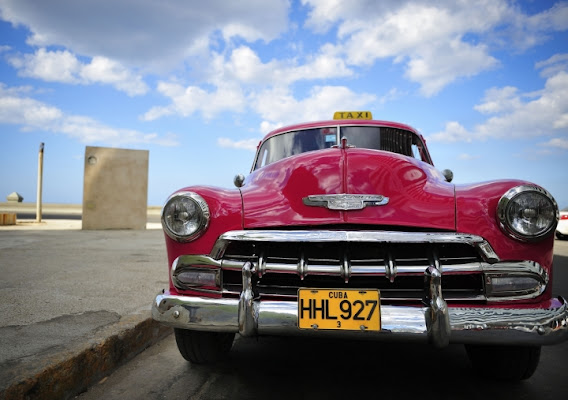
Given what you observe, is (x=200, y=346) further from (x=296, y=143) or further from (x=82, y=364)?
(x=296, y=143)

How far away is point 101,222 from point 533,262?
42.8 feet

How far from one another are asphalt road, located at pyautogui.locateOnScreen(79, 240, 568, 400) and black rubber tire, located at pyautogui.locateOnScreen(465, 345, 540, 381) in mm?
51

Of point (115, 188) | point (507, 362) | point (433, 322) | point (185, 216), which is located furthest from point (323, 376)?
point (115, 188)

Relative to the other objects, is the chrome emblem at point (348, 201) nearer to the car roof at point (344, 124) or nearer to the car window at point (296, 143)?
the car window at point (296, 143)

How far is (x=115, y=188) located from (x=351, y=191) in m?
12.4

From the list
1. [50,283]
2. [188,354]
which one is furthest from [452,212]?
[50,283]

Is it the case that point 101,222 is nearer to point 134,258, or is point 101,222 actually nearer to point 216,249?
point 134,258

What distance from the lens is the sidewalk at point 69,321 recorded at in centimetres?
202

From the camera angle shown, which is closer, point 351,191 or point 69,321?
point 351,191

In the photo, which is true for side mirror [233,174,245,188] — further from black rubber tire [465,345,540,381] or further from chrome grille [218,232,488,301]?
black rubber tire [465,345,540,381]

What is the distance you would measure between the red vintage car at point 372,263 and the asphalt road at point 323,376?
0.25m

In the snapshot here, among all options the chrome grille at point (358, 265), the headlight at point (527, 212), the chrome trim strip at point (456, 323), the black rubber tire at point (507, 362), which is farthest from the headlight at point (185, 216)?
the black rubber tire at point (507, 362)

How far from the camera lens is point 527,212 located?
2.00 metres

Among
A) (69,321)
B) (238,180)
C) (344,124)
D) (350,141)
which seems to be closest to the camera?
(69,321)
